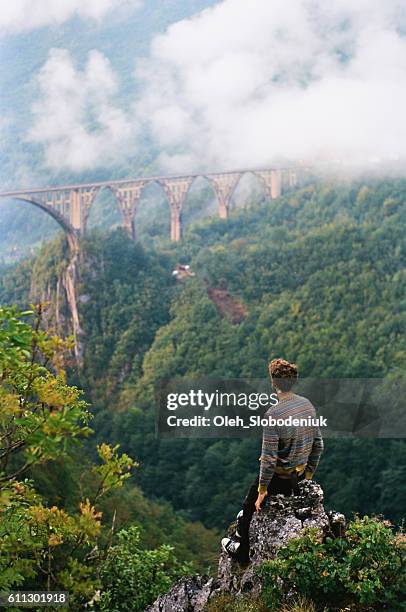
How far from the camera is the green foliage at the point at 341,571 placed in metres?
5.31

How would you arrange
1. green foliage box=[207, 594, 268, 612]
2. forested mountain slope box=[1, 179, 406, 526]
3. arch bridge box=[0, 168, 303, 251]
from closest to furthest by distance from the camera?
green foliage box=[207, 594, 268, 612] < forested mountain slope box=[1, 179, 406, 526] < arch bridge box=[0, 168, 303, 251]

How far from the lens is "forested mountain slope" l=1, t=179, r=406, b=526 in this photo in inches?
1073

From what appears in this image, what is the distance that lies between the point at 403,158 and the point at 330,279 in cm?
1104

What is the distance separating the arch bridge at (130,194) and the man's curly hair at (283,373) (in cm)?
3175

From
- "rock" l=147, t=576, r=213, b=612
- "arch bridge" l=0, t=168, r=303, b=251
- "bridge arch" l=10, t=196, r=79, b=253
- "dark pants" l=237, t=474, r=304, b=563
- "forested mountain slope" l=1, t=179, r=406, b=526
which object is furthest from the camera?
"arch bridge" l=0, t=168, r=303, b=251

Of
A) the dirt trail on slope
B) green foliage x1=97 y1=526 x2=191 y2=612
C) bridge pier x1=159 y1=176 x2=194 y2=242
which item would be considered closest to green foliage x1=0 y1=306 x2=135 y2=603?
green foliage x1=97 y1=526 x2=191 y2=612

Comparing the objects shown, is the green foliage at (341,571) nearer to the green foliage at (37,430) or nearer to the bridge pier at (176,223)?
the green foliage at (37,430)

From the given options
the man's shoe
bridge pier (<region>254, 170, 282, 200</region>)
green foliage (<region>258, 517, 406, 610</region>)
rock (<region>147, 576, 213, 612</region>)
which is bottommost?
rock (<region>147, 576, 213, 612</region>)

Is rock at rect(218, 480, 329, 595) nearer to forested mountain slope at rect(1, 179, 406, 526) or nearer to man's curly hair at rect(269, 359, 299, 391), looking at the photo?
man's curly hair at rect(269, 359, 299, 391)

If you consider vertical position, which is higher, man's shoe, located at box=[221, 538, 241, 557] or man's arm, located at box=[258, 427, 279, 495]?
man's arm, located at box=[258, 427, 279, 495]

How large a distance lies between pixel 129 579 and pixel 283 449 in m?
3.05

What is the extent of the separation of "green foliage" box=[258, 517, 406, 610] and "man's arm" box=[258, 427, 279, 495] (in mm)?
439

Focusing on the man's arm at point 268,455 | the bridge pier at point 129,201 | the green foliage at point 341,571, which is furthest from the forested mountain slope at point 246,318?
the man's arm at point 268,455

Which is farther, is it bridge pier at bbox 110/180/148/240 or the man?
bridge pier at bbox 110/180/148/240
